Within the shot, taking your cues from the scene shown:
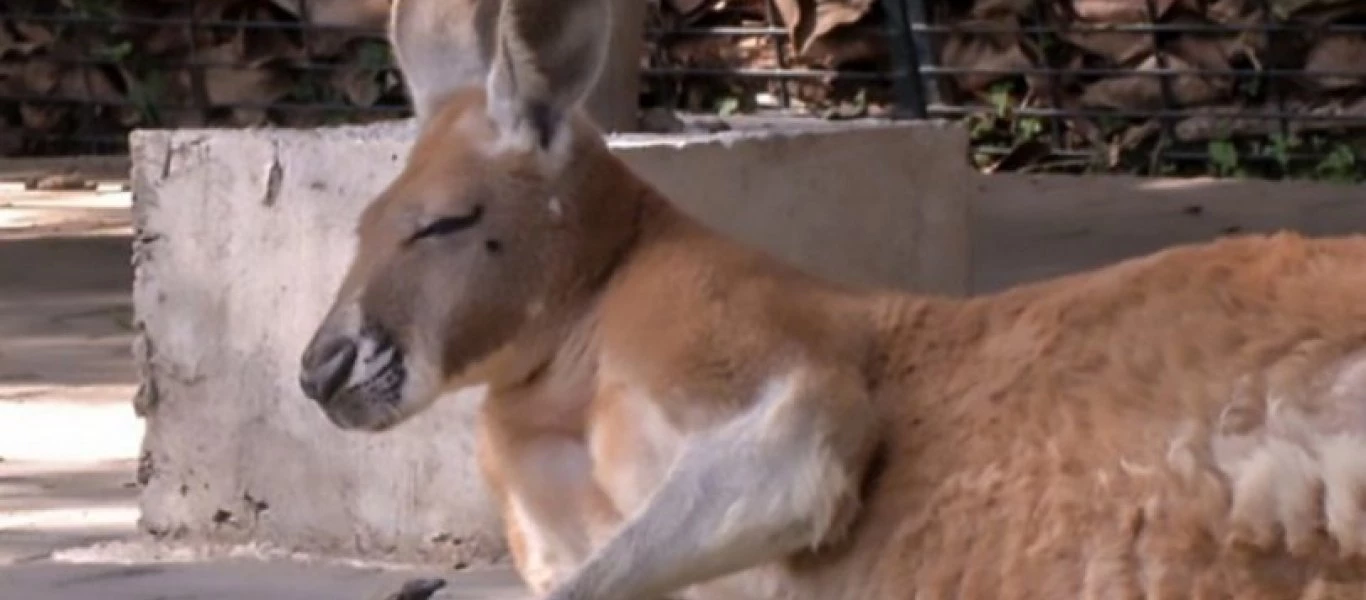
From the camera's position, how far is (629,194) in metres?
4.03

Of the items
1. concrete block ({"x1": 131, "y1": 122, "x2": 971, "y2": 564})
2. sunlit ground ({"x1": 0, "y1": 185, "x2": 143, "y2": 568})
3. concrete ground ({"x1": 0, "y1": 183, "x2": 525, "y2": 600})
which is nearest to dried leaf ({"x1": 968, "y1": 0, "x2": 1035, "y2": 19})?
sunlit ground ({"x1": 0, "y1": 185, "x2": 143, "y2": 568})

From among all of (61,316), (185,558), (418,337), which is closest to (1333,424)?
(418,337)

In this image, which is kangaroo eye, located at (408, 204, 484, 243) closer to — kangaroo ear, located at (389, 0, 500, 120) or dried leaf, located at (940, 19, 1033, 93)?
kangaroo ear, located at (389, 0, 500, 120)

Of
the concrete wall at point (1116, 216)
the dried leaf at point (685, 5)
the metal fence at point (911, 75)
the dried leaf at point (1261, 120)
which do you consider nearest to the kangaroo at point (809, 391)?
the concrete wall at point (1116, 216)

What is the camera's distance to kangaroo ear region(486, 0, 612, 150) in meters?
3.91

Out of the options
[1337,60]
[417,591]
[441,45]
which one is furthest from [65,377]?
[1337,60]

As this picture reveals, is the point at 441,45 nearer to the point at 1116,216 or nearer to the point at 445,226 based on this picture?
the point at 445,226

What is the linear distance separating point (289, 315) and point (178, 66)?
7874 millimetres

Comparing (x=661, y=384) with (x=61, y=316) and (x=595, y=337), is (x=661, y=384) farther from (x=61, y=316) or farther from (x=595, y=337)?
(x=61, y=316)

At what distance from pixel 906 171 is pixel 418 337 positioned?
8.46ft

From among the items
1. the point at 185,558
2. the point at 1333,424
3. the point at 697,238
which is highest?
the point at 697,238

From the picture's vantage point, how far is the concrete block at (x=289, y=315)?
5.49m

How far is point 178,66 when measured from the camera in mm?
13312

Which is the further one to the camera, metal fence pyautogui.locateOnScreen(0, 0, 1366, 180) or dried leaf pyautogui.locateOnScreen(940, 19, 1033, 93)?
dried leaf pyautogui.locateOnScreen(940, 19, 1033, 93)
